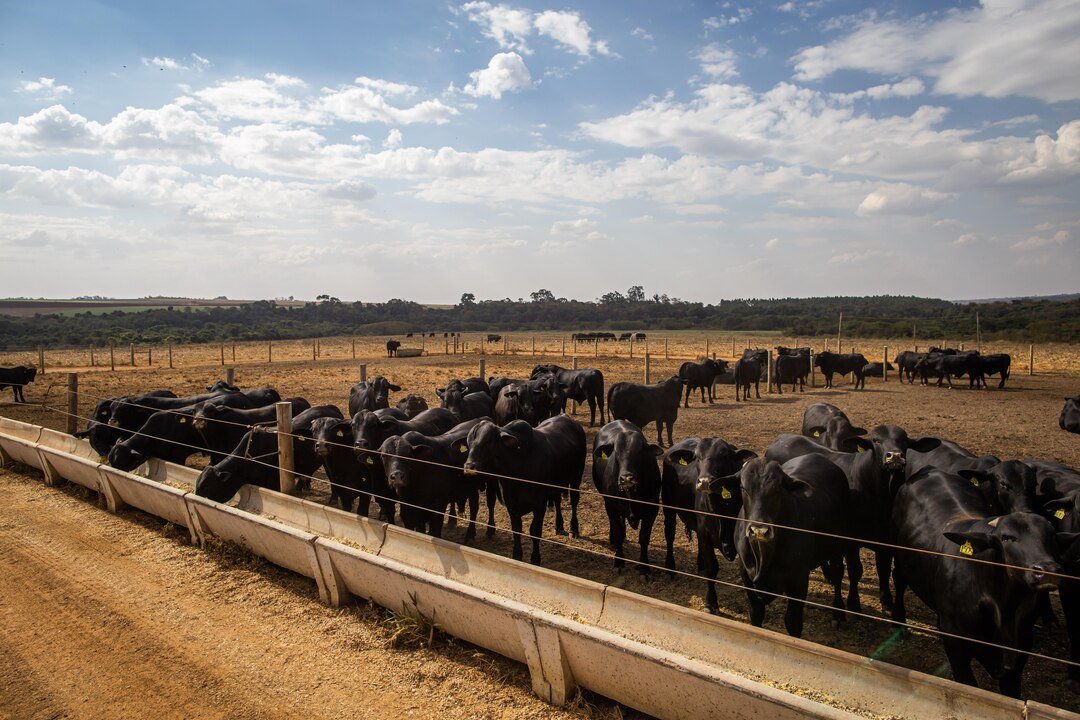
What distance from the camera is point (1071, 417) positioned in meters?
15.6

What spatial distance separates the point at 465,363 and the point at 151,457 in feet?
86.9

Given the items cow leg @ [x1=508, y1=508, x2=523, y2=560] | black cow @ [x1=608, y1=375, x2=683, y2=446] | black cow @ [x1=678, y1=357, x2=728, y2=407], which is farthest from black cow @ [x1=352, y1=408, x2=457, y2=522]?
black cow @ [x1=678, y1=357, x2=728, y2=407]

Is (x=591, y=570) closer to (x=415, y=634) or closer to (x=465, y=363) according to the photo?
(x=415, y=634)

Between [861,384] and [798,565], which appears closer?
[798,565]

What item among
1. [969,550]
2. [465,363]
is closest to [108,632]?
[969,550]

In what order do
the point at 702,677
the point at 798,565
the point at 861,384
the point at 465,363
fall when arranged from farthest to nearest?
the point at 465,363 < the point at 861,384 < the point at 798,565 < the point at 702,677

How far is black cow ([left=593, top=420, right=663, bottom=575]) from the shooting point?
7.09 meters

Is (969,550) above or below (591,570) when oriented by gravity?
above

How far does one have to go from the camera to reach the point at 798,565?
5270mm

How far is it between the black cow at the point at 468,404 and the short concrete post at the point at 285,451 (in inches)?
192

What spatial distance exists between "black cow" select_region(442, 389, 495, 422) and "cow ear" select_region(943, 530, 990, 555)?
9.00 metres

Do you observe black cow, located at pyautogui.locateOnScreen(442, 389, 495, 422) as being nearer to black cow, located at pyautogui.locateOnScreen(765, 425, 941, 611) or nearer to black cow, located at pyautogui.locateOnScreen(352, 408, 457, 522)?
black cow, located at pyautogui.locateOnScreen(352, 408, 457, 522)

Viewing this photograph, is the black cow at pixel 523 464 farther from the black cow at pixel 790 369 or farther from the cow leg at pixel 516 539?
the black cow at pixel 790 369

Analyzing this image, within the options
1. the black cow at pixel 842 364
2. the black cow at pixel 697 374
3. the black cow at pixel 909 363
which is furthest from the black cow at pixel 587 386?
the black cow at pixel 909 363
